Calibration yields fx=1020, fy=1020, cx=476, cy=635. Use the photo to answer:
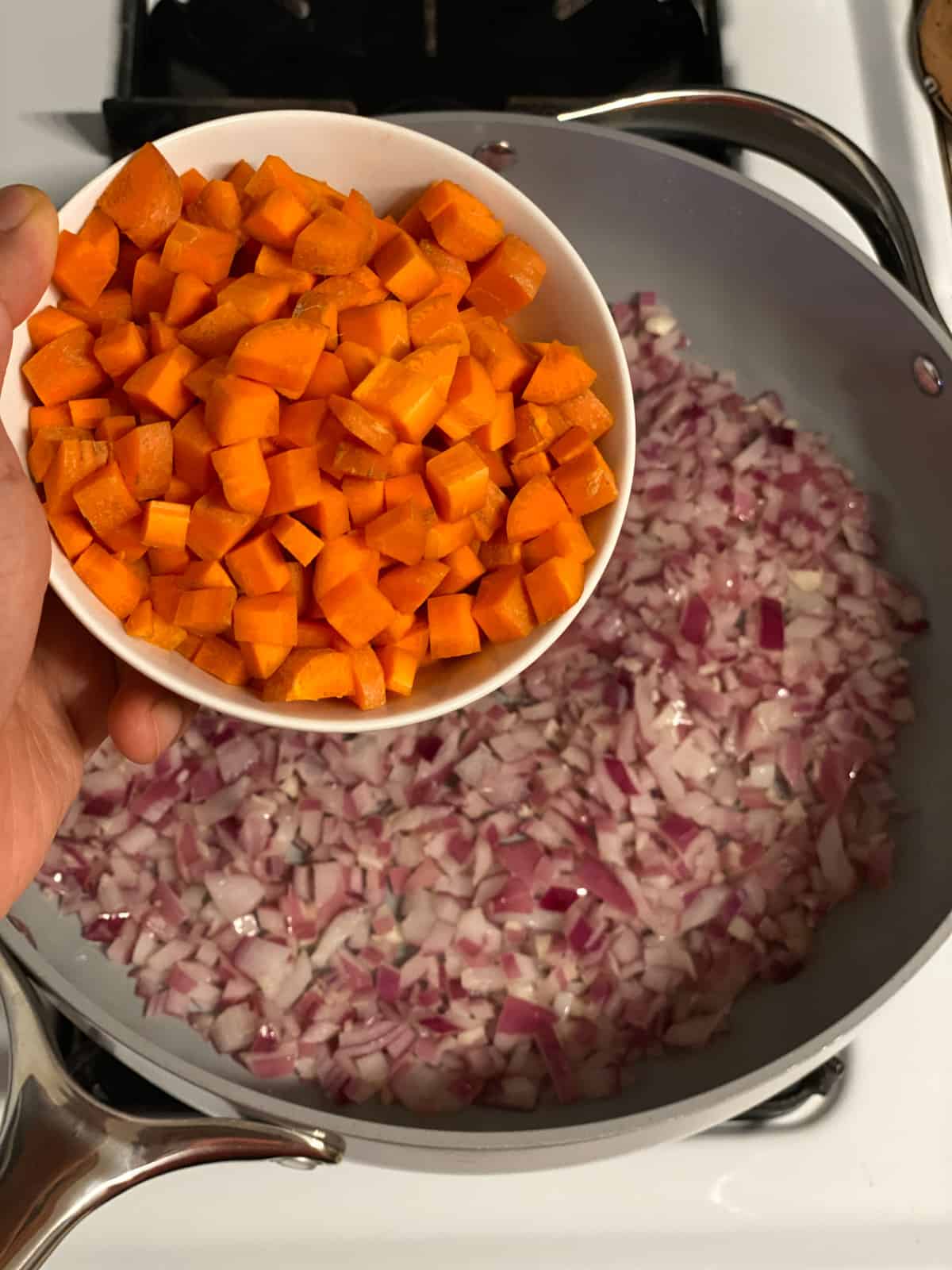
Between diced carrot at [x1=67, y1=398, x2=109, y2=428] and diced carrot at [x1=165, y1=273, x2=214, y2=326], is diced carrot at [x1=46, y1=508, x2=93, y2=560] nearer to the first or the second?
diced carrot at [x1=67, y1=398, x2=109, y2=428]

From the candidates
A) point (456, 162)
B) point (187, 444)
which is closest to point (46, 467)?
point (187, 444)

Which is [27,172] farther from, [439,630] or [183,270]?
[439,630]

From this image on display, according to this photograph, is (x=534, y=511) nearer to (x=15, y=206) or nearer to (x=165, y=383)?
(x=165, y=383)

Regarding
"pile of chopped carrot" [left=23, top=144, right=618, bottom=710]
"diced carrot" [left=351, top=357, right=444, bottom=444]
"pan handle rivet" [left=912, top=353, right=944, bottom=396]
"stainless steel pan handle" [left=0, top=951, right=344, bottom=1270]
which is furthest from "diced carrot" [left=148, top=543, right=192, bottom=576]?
"pan handle rivet" [left=912, top=353, right=944, bottom=396]

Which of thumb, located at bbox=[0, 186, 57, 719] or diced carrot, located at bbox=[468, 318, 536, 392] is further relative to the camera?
diced carrot, located at bbox=[468, 318, 536, 392]

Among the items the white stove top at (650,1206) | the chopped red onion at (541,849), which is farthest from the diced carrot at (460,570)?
the white stove top at (650,1206)

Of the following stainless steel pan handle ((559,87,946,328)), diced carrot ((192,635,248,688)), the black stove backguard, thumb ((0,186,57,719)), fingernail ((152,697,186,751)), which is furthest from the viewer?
the black stove backguard

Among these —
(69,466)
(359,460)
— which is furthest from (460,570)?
(69,466)
